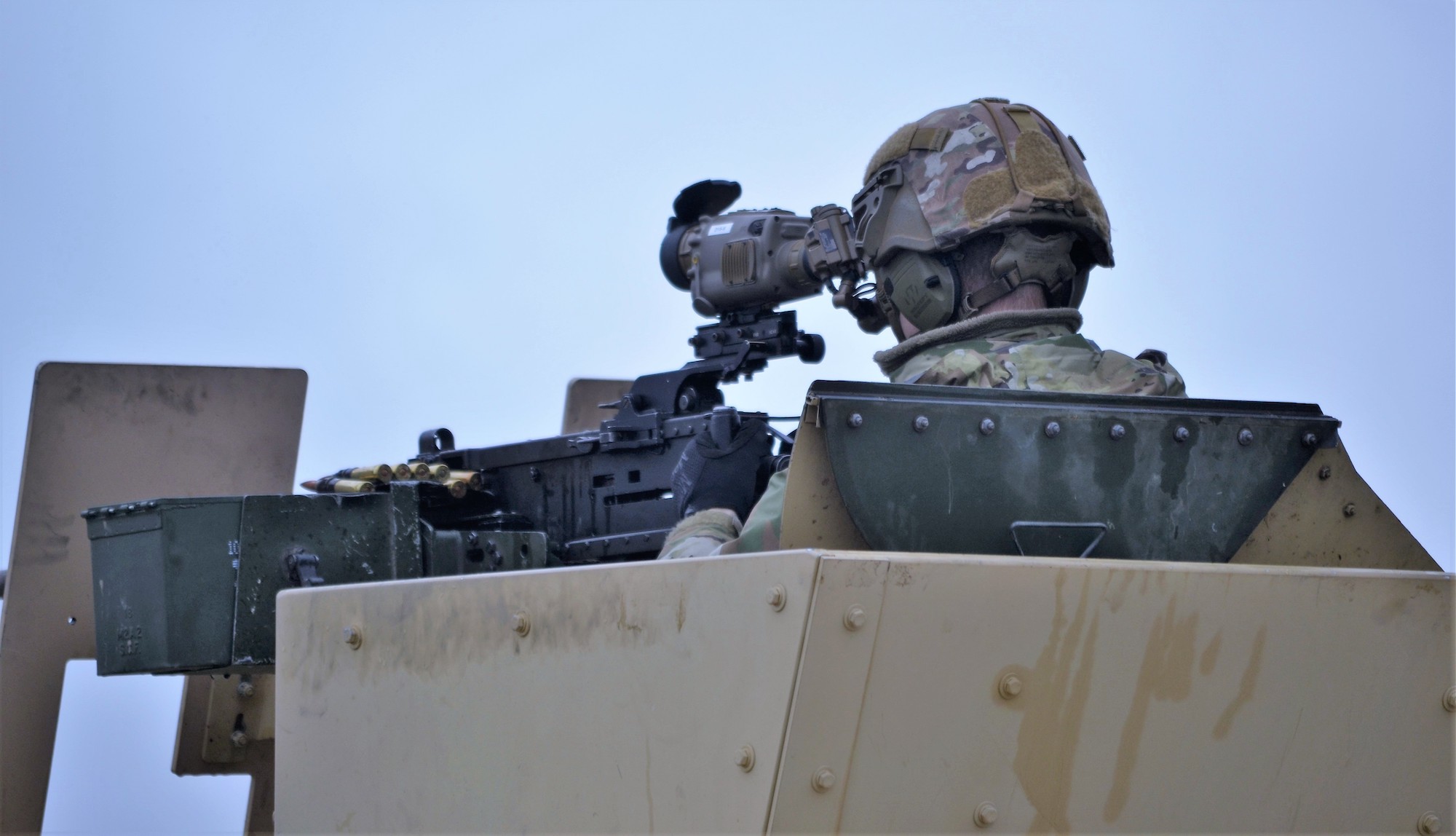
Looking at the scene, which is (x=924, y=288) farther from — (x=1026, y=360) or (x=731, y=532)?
(x=731, y=532)

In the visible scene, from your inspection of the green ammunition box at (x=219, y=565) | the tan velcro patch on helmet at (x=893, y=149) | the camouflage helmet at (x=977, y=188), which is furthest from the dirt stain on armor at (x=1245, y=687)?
the green ammunition box at (x=219, y=565)

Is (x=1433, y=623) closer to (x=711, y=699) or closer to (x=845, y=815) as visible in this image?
(x=845, y=815)

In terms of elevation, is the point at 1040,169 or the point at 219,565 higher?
the point at 1040,169

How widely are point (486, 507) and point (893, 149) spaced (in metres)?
1.96

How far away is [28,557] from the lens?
13.1 ft

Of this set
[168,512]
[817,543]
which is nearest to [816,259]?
[168,512]

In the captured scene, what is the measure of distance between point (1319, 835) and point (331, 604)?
5.09 ft

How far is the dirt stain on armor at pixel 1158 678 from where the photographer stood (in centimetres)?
172

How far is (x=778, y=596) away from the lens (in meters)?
1.61

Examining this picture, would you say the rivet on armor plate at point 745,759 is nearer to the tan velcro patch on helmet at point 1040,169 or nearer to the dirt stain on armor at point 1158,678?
the dirt stain on armor at point 1158,678

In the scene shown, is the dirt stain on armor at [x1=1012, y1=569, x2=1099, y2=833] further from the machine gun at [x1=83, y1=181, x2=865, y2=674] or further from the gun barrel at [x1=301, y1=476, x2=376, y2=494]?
the gun barrel at [x1=301, y1=476, x2=376, y2=494]

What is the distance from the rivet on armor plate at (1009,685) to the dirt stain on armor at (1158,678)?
0.52ft

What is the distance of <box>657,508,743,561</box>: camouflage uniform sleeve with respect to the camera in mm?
2352

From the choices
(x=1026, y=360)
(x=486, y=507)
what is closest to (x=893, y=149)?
(x=1026, y=360)
